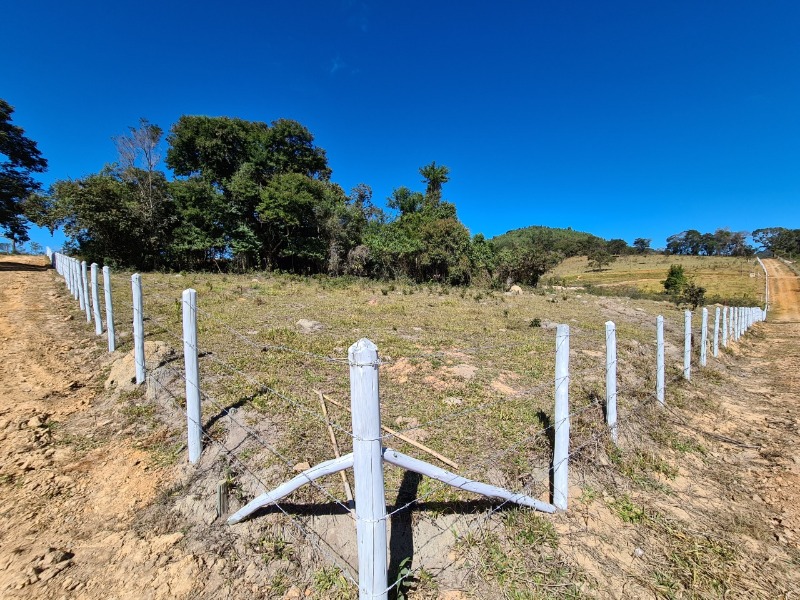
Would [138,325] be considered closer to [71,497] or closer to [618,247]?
[71,497]

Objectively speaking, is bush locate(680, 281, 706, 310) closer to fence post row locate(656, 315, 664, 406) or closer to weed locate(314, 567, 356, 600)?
fence post row locate(656, 315, 664, 406)

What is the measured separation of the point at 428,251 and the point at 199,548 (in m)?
23.9

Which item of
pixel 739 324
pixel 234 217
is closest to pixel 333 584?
pixel 739 324

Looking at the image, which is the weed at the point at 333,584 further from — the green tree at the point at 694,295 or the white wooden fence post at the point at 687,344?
the green tree at the point at 694,295

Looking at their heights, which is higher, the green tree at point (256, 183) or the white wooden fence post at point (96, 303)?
the green tree at point (256, 183)

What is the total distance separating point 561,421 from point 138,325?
469 cm

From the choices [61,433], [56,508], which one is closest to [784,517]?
[56,508]

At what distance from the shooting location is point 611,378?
12.4 feet

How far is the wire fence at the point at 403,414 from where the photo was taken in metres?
2.67

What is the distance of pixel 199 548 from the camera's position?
7.83 feet

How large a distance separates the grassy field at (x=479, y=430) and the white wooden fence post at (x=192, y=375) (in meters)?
0.29

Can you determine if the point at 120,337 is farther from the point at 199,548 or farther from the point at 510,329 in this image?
the point at 510,329

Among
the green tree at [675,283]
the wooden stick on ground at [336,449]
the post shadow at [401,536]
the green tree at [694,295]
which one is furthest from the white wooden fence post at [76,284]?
the green tree at [675,283]

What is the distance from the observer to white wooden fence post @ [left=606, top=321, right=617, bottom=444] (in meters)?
3.70
